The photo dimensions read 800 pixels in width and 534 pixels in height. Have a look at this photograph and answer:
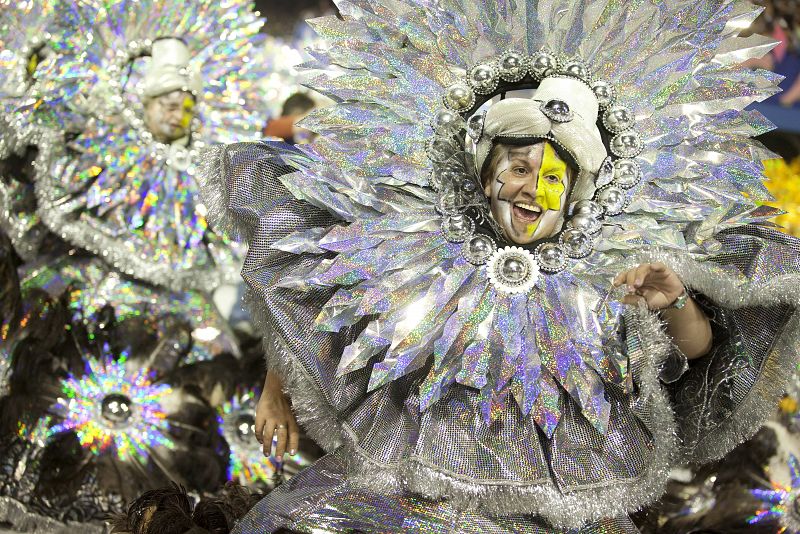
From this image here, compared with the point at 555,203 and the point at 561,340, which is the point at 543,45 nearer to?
the point at 555,203

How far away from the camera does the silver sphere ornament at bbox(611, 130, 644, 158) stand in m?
1.67

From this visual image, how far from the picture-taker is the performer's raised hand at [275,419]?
5.86 feet

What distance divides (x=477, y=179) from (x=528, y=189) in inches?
3.3

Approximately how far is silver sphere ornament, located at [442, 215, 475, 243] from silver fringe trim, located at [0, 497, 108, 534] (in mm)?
988

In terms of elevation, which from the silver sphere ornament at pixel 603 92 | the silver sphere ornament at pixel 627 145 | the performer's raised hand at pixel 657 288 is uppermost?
the silver sphere ornament at pixel 603 92

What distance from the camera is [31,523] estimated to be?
7.31 ft

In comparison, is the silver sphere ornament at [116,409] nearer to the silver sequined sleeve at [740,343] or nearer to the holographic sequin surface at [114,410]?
the holographic sequin surface at [114,410]

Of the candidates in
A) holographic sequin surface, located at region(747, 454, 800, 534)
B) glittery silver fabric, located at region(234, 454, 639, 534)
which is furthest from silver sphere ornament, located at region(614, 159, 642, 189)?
Answer: holographic sequin surface, located at region(747, 454, 800, 534)

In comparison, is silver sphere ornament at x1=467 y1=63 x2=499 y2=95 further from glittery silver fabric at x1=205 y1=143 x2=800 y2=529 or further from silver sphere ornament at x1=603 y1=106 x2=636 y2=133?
glittery silver fabric at x1=205 y1=143 x2=800 y2=529

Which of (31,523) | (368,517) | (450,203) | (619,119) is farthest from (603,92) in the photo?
(31,523)

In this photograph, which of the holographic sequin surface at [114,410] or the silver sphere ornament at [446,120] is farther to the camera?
the holographic sequin surface at [114,410]

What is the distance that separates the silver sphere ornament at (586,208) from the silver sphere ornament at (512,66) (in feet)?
0.65

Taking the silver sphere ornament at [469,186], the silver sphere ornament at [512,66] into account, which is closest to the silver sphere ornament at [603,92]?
the silver sphere ornament at [512,66]

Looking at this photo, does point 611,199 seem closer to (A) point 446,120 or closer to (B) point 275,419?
(A) point 446,120
